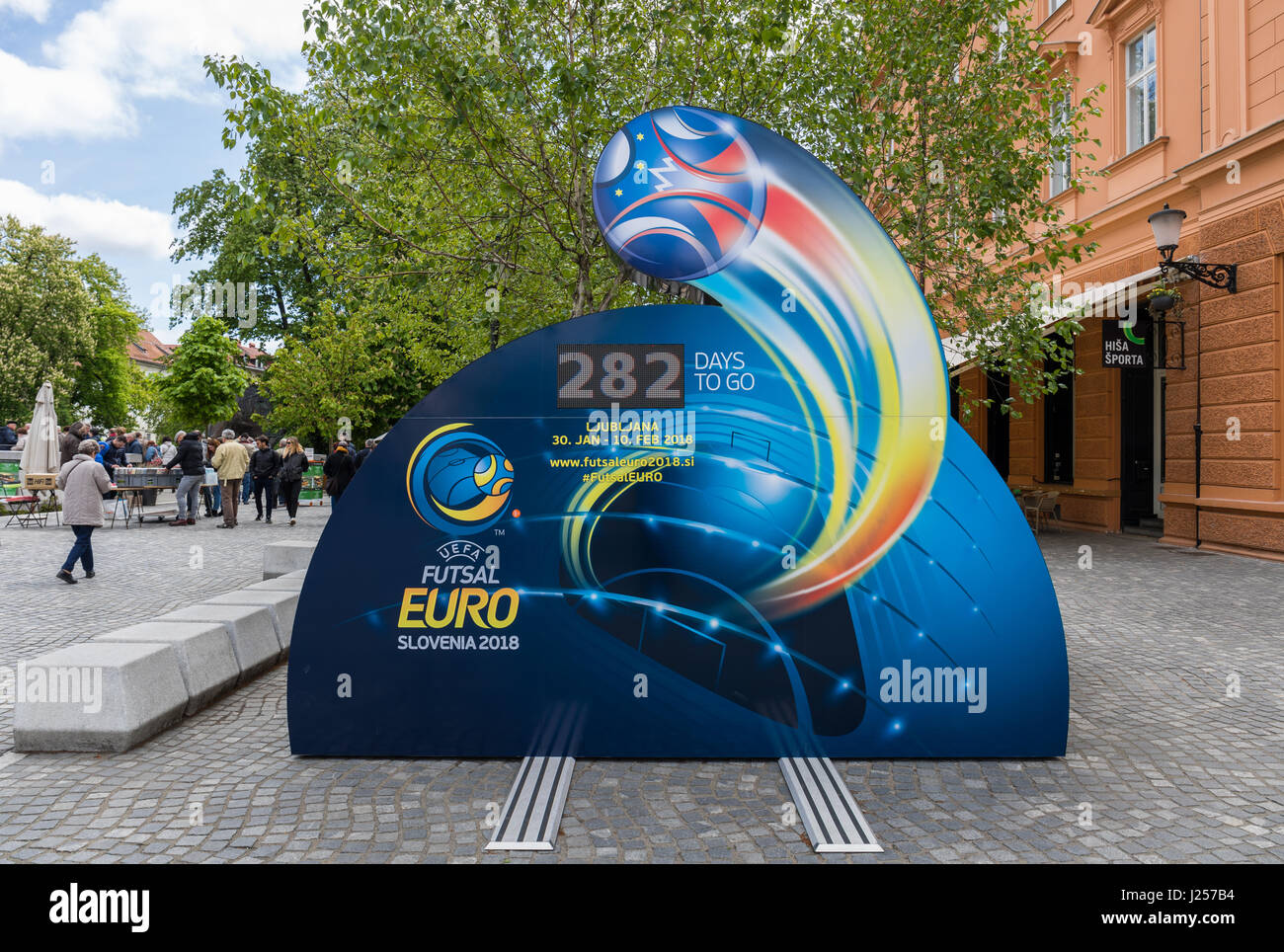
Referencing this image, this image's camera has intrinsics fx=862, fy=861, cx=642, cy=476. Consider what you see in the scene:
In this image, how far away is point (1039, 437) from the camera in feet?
61.9

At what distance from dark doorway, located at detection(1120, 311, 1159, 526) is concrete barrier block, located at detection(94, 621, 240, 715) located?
1582 centimetres

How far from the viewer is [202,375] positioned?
42.5 m

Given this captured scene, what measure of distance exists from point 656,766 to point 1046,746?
2171mm

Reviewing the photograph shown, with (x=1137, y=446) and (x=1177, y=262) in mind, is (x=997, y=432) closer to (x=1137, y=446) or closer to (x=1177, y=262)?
(x=1137, y=446)

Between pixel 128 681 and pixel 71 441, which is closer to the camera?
pixel 128 681

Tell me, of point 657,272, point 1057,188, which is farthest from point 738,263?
point 1057,188

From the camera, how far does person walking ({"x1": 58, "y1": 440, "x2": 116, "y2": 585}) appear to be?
33.9ft

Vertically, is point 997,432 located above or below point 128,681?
above

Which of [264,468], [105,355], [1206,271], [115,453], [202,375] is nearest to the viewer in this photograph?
[1206,271]

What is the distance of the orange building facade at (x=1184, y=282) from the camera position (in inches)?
472

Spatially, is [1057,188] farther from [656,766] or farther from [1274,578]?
[656,766]

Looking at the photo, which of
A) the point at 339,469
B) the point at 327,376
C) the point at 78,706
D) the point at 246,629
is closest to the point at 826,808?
the point at 78,706

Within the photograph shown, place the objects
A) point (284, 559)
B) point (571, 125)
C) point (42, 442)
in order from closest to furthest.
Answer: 1. point (571, 125)
2. point (284, 559)
3. point (42, 442)

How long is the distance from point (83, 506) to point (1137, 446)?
682 inches
